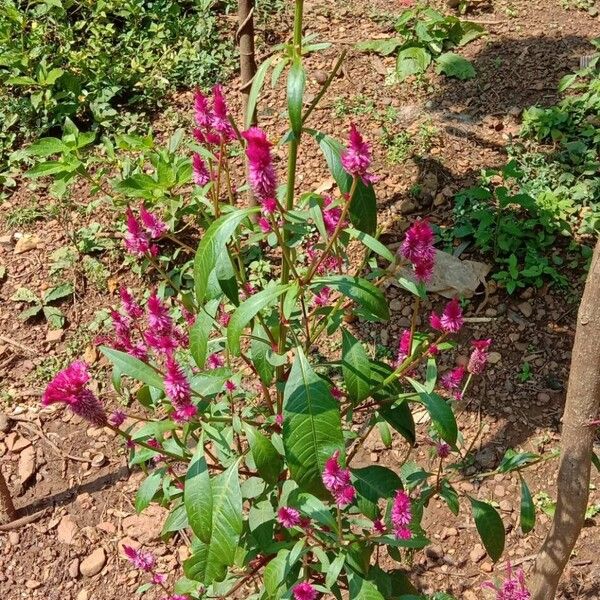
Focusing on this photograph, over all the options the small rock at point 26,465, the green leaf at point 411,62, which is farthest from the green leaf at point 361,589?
the green leaf at point 411,62

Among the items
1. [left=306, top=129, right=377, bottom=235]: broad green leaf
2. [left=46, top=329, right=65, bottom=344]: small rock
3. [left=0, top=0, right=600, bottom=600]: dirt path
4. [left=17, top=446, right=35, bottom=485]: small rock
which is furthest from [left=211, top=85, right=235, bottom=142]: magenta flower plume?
[left=46, top=329, right=65, bottom=344]: small rock

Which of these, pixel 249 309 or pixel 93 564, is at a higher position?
pixel 249 309

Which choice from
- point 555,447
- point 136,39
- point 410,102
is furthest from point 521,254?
point 136,39

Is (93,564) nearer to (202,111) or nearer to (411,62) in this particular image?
(202,111)

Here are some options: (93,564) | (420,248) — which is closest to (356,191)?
(420,248)

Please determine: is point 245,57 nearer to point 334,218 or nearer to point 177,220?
point 177,220

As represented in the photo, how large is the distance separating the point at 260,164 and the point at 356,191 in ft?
1.35

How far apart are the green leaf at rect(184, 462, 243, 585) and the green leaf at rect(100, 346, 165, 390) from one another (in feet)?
0.82

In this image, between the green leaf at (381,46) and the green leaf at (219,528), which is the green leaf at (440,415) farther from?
the green leaf at (381,46)

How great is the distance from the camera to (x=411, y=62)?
4.92 meters

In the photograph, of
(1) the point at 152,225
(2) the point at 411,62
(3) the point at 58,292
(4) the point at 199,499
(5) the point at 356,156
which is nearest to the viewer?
(5) the point at 356,156

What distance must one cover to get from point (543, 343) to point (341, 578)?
1.69m

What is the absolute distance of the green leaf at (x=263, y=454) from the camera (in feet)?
6.61

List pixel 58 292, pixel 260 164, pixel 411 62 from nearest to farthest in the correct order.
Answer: pixel 260 164 → pixel 58 292 → pixel 411 62
